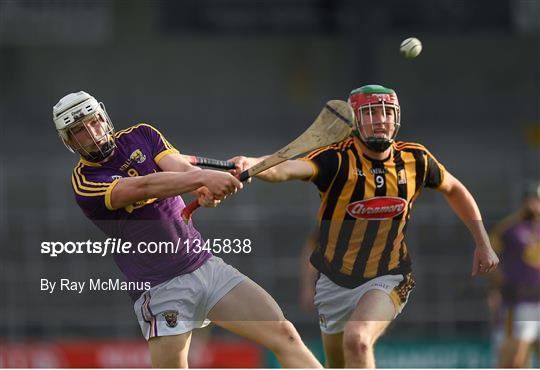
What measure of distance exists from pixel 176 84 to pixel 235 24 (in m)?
3.15

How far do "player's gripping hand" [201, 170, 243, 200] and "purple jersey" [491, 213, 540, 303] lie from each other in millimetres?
4625

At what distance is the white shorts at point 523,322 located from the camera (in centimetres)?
905

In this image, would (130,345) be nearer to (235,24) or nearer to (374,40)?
(235,24)

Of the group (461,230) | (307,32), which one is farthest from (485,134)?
(461,230)

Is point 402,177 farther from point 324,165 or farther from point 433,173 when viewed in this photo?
point 324,165

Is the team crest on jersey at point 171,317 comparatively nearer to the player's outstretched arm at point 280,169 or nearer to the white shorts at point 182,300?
the white shorts at point 182,300

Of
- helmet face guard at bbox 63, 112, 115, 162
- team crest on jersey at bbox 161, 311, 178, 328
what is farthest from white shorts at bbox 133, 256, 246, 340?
helmet face guard at bbox 63, 112, 115, 162

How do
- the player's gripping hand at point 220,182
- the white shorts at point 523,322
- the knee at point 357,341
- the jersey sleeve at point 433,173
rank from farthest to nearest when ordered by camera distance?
the white shorts at point 523,322, the jersey sleeve at point 433,173, the knee at point 357,341, the player's gripping hand at point 220,182

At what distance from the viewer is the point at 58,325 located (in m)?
9.66

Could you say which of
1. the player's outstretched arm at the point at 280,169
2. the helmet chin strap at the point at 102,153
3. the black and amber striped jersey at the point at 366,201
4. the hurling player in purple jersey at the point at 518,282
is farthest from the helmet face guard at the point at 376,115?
the hurling player in purple jersey at the point at 518,282

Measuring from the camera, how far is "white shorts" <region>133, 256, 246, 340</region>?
5.24 m

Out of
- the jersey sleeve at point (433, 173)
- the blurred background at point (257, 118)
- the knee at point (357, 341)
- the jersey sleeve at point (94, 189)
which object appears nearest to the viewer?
the jersey sleeve at point (94, 189)

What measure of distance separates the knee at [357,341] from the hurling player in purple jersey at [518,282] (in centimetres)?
379

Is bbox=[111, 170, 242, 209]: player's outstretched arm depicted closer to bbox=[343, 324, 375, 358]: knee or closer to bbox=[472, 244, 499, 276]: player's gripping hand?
bbox=[343, 324, 375, 358]: knee
